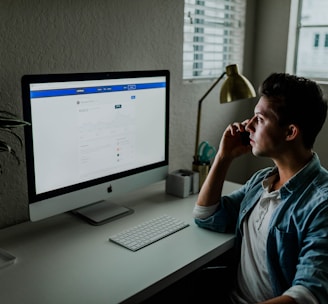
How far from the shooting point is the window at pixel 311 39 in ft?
8.45

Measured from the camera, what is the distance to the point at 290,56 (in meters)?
2.67

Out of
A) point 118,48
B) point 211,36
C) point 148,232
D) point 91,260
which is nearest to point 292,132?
point 148,232

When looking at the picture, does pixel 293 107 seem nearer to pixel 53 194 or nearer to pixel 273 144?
pixel 273 144

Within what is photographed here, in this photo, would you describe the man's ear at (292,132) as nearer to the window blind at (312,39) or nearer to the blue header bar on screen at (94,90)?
the blue header bar on screen at (94,90)

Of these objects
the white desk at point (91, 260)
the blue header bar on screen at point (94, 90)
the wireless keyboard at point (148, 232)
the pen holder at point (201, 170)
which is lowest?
the white desk at point (91, 260)

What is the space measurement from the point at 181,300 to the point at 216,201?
2.33 feet

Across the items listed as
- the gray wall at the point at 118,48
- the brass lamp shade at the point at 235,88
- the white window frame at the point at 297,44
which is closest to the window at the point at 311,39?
the white window frame at the point at 297,44

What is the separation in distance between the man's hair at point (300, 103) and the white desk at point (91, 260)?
0.46 m

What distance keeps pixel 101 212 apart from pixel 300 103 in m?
0.84

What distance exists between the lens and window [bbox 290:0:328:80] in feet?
8.45

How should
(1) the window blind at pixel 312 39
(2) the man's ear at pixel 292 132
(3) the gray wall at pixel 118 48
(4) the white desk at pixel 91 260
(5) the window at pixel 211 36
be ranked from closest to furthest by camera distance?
(4) the white desk at pixel 91 260 < (2) the man's ear at pixel 292 132 < (3) the gray wall at pixel 118 48 < (5) the window at pixel 211 36 < (1) the window blind at pixel 312 39

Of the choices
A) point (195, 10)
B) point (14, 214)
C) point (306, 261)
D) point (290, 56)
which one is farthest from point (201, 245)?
point (290, 56)

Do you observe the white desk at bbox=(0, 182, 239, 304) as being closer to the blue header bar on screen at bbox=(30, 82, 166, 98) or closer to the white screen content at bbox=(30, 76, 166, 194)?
the white screen content at bbox=(30, 76, 166, 194)

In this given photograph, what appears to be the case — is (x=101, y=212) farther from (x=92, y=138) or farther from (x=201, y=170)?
(x=201, y=170)
